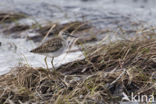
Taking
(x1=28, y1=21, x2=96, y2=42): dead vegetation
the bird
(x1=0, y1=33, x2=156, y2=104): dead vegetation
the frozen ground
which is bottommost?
the frozen ground

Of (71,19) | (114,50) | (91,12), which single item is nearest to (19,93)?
(114,50)

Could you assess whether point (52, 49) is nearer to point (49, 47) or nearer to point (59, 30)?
point (49, 47)

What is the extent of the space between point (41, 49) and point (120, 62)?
4.29 feet

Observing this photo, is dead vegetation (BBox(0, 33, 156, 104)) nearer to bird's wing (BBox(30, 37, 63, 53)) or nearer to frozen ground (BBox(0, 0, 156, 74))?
bird's wing (BBox(30, 37, 63, 53))

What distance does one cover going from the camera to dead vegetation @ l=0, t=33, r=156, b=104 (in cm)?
425

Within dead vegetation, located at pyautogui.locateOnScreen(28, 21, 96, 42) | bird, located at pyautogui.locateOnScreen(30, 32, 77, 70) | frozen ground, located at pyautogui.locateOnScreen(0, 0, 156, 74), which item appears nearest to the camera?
bird, located at pyautogui.locateOnScreen(30, 32, 77, 70)

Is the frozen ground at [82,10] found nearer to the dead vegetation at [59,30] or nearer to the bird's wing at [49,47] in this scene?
the dead vegetation at [59,30]

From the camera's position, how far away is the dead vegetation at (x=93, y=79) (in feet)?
13.9

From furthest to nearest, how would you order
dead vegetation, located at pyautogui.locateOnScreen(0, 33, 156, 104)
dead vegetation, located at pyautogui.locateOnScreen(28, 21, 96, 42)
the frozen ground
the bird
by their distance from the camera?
the frozen ground
dead vegetation, located at pyautogui.locateOnScreen(28, 21, 96, 42)
the bird
dead vegetation, located at pyautogui.locateOnScreen(0, 33, 156, 104)

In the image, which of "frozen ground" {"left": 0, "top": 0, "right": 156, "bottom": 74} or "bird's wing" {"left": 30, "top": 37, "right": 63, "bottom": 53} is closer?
"bird's wing" {"left": 30, "top": 37, "right": 63, "bottom": 53}

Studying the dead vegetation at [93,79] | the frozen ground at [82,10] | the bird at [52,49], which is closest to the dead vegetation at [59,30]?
the frozen ground at [82,10]

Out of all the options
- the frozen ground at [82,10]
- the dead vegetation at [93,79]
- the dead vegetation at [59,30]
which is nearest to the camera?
the dead vegetation at [93,79]

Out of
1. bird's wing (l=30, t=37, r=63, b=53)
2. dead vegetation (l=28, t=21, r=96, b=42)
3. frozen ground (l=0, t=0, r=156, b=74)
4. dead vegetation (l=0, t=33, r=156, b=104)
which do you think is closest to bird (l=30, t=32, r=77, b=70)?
bird's wing (l=30, t=37, r=63, b=53)

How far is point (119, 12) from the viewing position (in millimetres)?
9891
